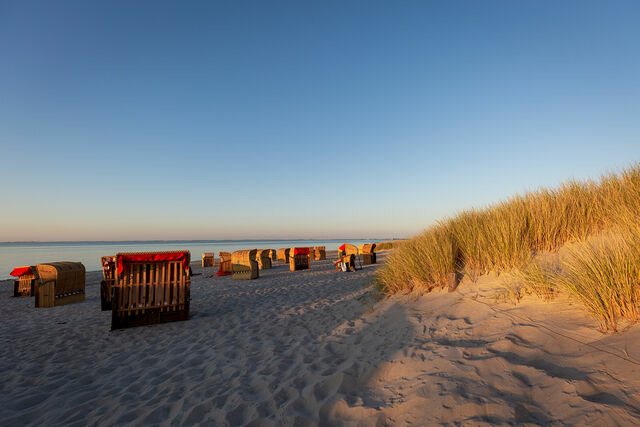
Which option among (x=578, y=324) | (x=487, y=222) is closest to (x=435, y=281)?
(x=487, y=222)

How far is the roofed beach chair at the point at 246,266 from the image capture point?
13.2m

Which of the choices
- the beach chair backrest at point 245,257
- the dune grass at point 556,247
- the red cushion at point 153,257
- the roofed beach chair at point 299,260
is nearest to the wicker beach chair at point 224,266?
the beach chair backrest at point 245,257

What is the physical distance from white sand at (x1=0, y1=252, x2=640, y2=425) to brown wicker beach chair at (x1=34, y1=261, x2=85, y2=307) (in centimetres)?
313

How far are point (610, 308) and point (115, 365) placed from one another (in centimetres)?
615

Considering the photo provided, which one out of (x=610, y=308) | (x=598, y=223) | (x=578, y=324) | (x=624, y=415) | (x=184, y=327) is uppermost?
(x=598, y=223)

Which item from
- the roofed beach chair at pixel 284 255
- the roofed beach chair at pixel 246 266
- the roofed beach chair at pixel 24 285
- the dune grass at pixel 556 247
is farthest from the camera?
the roofed beach chair at pixel 284 255

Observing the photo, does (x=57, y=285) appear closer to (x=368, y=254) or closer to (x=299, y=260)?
(x=299, y=260)

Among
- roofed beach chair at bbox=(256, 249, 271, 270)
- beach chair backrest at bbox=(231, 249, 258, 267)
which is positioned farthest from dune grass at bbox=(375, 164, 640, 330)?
roofed beach chair at bbox=(256, 249, 271, 270)

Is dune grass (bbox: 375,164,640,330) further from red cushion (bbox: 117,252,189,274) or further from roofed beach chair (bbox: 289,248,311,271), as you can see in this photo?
roofed beach chair (bbox: 289,248,311,271)

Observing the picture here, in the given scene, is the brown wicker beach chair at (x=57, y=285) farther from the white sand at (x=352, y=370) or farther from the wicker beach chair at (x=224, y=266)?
the wicker beach chair at (x=224, y=266)

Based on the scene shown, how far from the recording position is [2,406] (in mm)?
2988

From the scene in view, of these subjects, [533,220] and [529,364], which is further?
[533,220]

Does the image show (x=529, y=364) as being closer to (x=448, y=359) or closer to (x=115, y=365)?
(x=448, y=359)

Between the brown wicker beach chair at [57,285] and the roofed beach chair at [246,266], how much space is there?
19.3 ft
